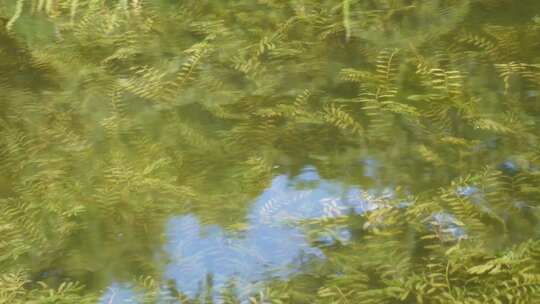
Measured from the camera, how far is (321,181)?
1521 millimetres

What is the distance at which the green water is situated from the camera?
1.31m

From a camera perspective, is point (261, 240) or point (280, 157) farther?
point (280, 157)

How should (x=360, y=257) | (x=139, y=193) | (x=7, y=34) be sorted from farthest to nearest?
(x=7, y=34), (x=139, y=193), (x=360, y=257)

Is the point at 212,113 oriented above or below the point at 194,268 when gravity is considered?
above

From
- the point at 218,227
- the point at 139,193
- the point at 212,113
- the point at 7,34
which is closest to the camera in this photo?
the point at 218,227

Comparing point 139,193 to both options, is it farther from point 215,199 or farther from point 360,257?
point 360,257

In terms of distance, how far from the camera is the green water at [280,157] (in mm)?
1312

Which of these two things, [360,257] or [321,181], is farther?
[321,181]

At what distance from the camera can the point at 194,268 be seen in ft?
4.48

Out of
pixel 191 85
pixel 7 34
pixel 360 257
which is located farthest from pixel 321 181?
pixel 7 34

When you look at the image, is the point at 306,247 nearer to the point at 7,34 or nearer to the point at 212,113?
the point at 212,113

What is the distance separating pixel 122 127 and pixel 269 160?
0.46 metres

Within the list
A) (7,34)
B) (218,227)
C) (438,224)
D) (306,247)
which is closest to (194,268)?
(218,227)

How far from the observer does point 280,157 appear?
1.61 meters
